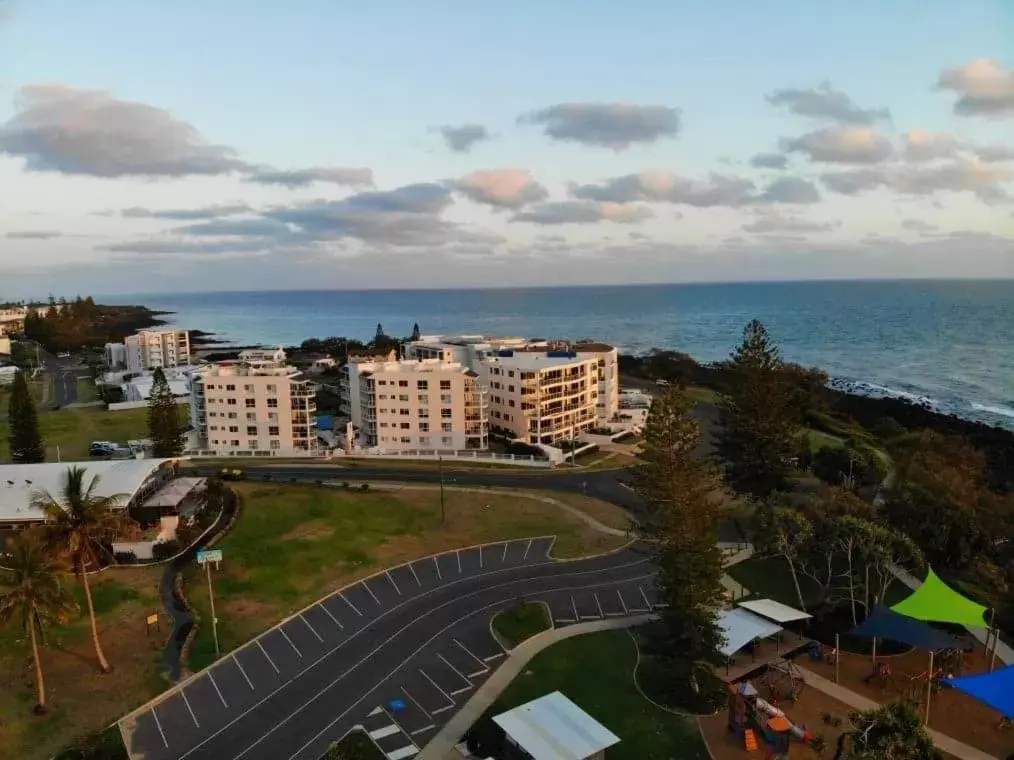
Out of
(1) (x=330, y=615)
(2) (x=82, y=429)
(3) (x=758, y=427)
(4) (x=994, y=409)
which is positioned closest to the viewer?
(1) (x=330, y=615)

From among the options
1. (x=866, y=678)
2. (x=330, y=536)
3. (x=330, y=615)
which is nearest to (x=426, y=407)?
(x=330, y=536)

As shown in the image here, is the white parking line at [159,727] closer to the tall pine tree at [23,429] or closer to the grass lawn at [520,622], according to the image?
the grass lawn at [520,622]

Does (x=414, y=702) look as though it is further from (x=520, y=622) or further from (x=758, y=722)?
(x=758, y=722)

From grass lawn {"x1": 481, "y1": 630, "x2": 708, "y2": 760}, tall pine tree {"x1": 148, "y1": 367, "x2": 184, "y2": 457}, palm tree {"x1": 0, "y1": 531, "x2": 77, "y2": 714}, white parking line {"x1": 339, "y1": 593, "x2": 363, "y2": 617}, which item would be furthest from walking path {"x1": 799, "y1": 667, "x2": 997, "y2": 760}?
tall pine tree {"x1": 148, "y1": 367, "x2": 184, "y2": 457}

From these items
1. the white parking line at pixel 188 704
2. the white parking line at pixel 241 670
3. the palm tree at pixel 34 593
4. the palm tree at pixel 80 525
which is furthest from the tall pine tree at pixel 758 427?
the palm tree at pixel 34 593

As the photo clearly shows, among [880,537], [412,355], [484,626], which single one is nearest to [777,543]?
[880,537]

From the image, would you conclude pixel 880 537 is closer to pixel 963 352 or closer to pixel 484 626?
pixel 484 626
